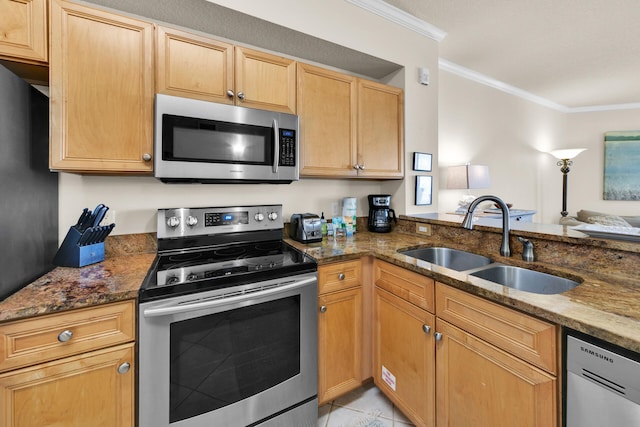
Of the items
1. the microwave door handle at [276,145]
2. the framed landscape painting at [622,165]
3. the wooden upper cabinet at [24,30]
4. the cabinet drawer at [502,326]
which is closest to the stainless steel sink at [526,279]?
the cabinet drawer at [502,326]

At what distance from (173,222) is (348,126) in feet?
4.33

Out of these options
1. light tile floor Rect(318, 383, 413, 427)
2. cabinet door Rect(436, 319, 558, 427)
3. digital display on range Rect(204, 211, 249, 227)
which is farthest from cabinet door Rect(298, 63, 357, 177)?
light tile floor Rect(318, 383, 413, 427)

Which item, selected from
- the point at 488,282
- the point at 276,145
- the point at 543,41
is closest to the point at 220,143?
the point at 276,145

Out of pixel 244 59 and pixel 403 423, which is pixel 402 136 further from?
pixel 403 423

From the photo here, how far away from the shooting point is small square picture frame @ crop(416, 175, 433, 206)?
2229 millimetres

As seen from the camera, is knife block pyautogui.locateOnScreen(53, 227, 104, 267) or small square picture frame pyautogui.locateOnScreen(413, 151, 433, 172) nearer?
knife block pyautogui.locateOnScreen(53, 227, 104, 267)

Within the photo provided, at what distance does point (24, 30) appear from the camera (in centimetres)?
111

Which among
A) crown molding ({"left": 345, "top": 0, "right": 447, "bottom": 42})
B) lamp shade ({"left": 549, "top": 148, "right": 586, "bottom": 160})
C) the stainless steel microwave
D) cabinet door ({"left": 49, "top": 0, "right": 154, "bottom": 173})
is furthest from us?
lamp shade ({"left": 549, "top": 148, "right": 586, "bottom": 160})

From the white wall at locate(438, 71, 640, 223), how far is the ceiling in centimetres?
31

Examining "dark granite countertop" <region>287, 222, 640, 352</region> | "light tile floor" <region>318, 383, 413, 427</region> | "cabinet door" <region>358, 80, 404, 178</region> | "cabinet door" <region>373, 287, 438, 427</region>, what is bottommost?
"light tile floor" <region>318, 383, 413, 427</region>

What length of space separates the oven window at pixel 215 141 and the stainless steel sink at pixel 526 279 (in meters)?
1.33

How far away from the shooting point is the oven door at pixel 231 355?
102cm

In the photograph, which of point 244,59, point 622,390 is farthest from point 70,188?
point 622,390

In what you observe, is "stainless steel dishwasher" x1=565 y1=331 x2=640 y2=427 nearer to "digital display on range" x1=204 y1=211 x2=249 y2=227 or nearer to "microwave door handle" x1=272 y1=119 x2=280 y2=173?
"microwave door handle" x1=272 y1=119 x2=280 y2=173
